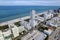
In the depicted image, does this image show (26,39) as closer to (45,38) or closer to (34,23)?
(45,38)

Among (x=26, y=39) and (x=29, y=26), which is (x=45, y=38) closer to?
(x=26, y=39)

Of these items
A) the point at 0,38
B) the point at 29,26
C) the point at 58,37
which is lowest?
the point at 29,26

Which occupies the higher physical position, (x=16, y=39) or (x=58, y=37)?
(x=58, y=37)

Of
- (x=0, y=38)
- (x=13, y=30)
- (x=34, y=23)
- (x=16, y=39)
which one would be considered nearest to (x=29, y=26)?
(x=34, y=23)

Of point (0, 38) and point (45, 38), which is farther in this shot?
point (45, 38)

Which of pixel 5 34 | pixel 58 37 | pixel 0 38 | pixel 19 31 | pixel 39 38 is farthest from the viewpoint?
pixel 19 31

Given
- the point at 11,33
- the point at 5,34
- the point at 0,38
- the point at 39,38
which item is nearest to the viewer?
the point at 0,38

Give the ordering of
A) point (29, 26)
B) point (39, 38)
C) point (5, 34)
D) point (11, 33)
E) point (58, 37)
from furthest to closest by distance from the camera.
Result: point (29, 26) < point (11, 33) < point (5, 34) < point (39, 38) < point (58, 37)

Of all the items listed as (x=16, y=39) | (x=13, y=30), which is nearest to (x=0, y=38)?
(x=16, y=39)

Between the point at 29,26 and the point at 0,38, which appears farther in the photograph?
the point at 29,26
